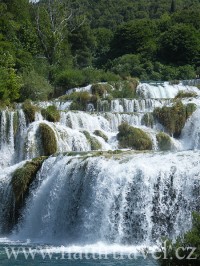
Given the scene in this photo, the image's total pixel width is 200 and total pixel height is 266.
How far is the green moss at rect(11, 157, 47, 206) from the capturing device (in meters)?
25.7

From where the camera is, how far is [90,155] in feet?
81.4

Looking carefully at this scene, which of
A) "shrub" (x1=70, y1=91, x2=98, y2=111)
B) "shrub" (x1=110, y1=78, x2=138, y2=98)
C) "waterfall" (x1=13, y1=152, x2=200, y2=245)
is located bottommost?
"waterfall" (x1=13, y1=152, x2=200, y2=245)

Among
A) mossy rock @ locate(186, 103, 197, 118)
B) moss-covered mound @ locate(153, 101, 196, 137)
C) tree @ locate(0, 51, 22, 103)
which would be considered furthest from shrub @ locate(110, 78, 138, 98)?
mossy rock @ locate(186, 103, 197, 118)

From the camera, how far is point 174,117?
111ft

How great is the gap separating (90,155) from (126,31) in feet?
146

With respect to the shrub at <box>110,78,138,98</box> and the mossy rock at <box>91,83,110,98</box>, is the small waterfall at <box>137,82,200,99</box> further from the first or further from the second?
the mossy rock at <box>91,83,110,98</box>

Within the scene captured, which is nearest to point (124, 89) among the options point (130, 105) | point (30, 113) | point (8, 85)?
point (130, 105)

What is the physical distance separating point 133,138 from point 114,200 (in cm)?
899

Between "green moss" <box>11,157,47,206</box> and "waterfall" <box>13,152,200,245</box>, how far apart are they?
1.56ft

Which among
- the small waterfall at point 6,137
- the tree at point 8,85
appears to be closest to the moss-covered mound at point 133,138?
the small waterfall at point 6,137

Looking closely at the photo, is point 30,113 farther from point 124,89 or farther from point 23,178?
point 124,89

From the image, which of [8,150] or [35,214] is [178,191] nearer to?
[35,214]

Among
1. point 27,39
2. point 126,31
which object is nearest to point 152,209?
point 27,39

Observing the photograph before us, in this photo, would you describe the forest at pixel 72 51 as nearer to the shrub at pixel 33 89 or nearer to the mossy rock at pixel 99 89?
the shrub at pixel 33 89
